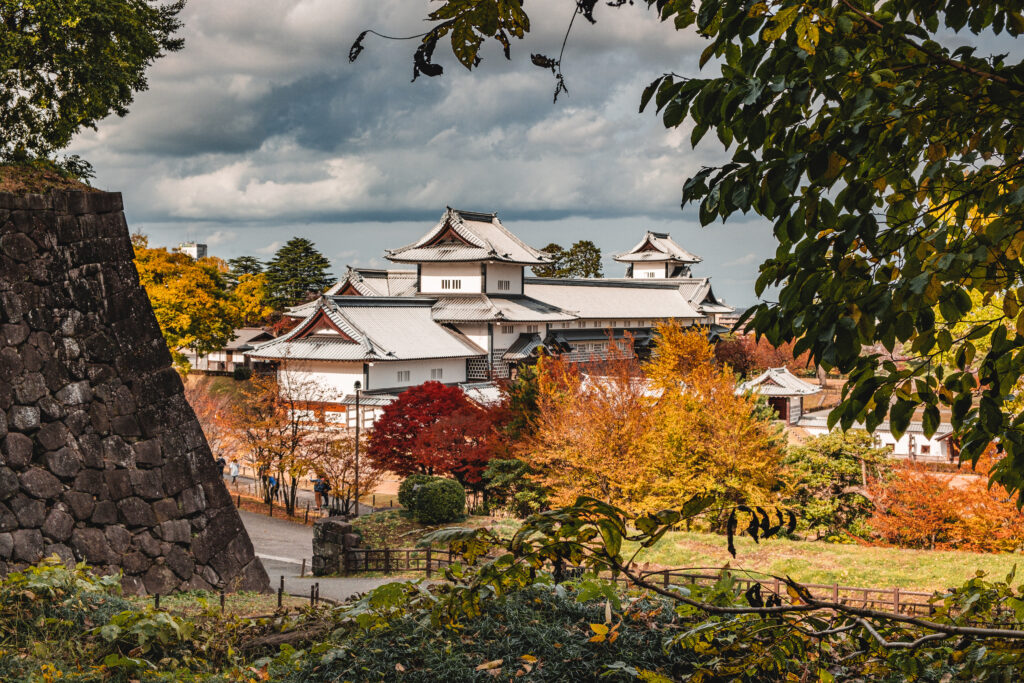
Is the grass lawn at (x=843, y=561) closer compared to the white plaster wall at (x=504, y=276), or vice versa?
the grass lawn at (x=843, y=561)

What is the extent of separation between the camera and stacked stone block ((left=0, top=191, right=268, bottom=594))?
7.64 meters

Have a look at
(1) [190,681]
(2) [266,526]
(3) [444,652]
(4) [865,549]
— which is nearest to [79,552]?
(1) [190,681]

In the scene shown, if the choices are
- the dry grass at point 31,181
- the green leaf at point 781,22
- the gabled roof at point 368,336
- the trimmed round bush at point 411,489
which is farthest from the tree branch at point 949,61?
the gabled roof at point 368,336

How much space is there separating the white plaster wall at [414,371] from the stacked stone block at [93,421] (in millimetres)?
21655

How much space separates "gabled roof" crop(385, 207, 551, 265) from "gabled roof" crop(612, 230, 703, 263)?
82.0 ft

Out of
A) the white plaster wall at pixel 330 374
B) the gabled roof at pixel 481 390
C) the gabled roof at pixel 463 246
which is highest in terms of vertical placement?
the gabled roof at pixel 463 246

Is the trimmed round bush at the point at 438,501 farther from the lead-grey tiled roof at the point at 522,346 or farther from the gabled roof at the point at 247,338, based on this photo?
the gabled roof at the point at 247,338

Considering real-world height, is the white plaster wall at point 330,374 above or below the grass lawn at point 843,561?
above

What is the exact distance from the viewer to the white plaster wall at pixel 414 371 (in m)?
31.0

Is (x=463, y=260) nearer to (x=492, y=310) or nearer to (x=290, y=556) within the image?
(x=492, y=310)

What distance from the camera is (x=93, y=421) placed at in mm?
8016

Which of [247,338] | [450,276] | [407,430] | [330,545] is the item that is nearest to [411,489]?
[407,430]

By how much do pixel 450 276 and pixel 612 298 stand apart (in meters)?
11.7

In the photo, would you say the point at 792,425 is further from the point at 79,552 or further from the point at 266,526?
the point at 79,552
